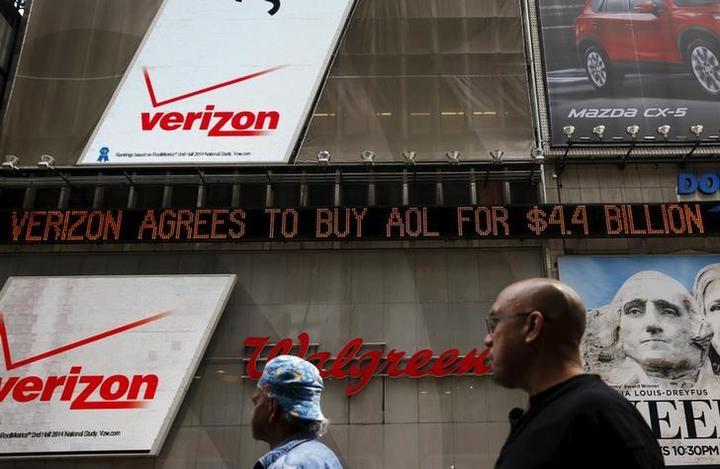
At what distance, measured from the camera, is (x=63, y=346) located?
49.8 ft

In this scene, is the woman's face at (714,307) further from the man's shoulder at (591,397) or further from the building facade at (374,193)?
the man's shoulder at (591,397)

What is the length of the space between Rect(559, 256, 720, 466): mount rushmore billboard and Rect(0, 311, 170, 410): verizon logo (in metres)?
11.4

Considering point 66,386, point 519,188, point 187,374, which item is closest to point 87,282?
point 66,386

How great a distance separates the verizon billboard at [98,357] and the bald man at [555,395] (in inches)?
547

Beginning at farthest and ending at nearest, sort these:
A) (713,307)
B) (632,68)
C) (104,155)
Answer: (632,68), (104,155), (713,307)

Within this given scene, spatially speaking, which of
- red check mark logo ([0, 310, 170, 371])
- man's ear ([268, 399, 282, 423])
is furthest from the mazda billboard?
man's ear ([268, 399, 282, 423])

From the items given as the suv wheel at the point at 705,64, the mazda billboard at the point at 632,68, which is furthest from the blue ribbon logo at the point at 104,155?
the suv wheel at the point at 705,64

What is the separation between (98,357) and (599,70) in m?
16.4

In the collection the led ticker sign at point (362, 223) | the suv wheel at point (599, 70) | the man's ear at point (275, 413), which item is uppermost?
the suv wheel at point (599, 70)

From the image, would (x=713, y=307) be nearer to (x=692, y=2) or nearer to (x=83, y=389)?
(x=692, y=2)

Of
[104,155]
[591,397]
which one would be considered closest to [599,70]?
[104,155]

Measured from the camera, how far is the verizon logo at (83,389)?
1459cm

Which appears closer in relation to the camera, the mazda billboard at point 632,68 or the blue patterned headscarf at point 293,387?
the blue patterned headscarf at point 293,387

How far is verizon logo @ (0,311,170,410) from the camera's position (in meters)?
14.6
